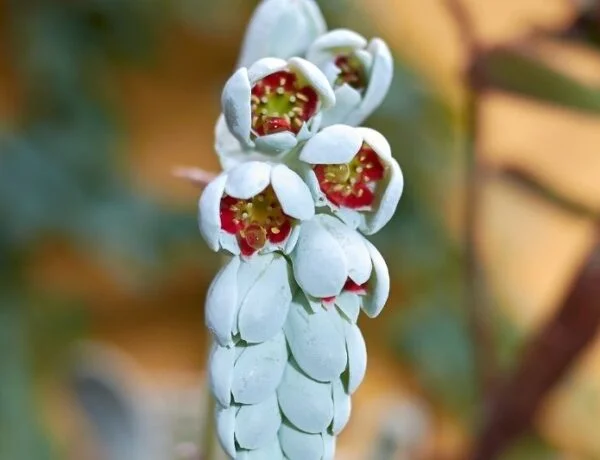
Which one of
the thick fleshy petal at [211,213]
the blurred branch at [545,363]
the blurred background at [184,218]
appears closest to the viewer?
the thick fleshy petal at [211,213]

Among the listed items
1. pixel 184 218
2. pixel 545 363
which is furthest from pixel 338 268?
pixel 184 218

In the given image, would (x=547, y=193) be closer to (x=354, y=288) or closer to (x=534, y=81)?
(x=534, y=81)

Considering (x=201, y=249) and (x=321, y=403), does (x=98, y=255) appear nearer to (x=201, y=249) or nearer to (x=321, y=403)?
(x=201, y=249)

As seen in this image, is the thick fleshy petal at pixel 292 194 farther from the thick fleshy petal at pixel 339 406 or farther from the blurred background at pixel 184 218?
the blurred background at pixel 184 218

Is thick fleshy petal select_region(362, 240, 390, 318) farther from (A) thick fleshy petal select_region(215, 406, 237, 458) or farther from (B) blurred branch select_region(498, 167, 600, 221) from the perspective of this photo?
(B) blurred branch select_region(498, 167, 600, 221)

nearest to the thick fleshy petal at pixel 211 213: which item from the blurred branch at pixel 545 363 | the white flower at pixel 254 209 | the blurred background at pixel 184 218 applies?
the white flower at pixel 254 209

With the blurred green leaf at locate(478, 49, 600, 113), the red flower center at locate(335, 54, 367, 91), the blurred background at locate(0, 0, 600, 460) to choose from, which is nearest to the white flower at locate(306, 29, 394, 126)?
the red flower center at locate(335, 54, 367, 91)
